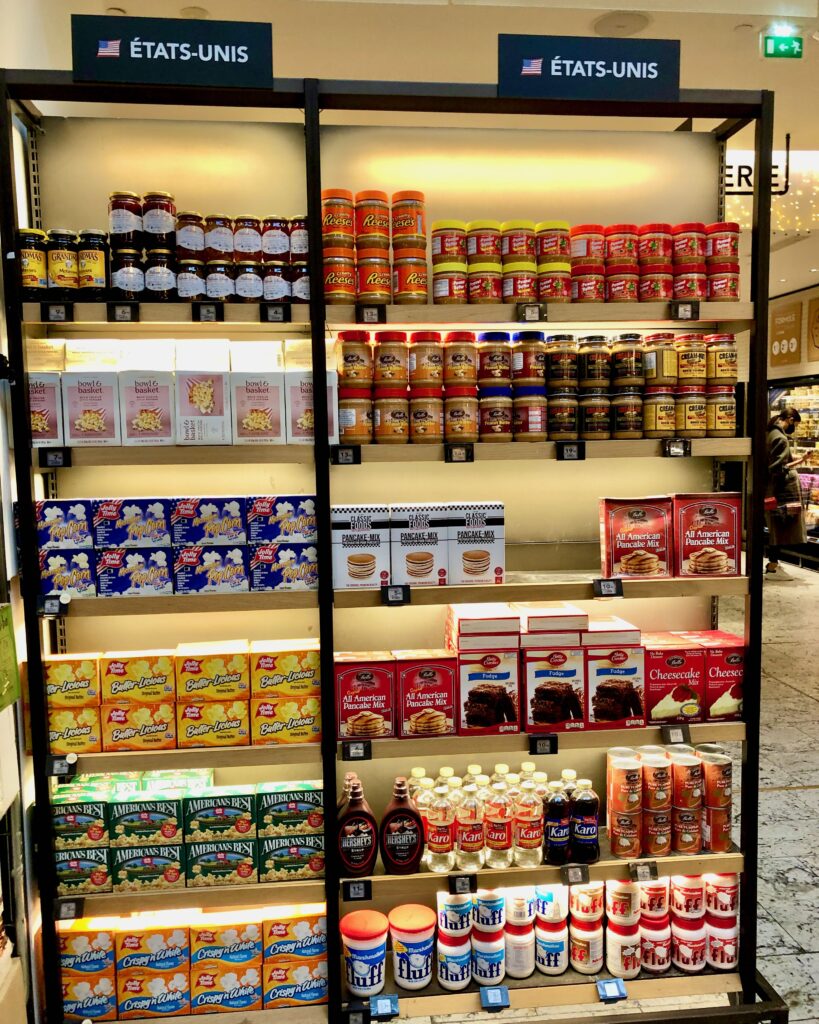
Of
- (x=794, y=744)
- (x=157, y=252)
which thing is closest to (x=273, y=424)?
(x=157, y=252)

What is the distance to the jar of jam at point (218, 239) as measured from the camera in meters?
2.42

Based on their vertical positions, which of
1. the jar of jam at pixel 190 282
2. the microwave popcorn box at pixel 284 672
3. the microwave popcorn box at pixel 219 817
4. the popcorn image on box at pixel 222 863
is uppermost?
the jar of jam at pixel 190 282

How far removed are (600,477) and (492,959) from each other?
1.70 metres

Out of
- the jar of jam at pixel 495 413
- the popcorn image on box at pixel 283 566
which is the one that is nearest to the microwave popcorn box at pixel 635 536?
the jar of jam at pixel 495 413

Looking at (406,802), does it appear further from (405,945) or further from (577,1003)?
(577,1003)

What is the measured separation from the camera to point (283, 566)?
99.4 inches

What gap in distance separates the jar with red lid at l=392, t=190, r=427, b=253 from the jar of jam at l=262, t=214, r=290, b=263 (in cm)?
34

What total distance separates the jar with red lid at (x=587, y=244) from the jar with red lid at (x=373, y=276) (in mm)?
613

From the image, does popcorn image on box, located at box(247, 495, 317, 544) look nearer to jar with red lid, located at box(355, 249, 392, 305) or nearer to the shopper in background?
jar with red lid, located at box(355, 249, 392, 305)

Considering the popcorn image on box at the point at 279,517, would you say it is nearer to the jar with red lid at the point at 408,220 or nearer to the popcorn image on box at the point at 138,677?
the popcorn image on box at the point at 138,677

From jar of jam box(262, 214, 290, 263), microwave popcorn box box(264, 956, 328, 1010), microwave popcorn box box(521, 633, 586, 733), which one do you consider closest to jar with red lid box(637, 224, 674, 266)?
jar of jam box(262, 214, 290, 263)

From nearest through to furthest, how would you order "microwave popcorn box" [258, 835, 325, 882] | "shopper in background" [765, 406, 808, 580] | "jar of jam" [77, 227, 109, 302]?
"jar of jam" [77, 227, 109, 302]
"microwave popcorn box" [258, 835, 325, 882]
"shopper in background" [765, 406, 808, 580]

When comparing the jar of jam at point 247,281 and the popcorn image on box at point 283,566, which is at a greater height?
the jar of jam at point 247,281

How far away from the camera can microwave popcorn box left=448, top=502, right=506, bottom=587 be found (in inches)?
101
